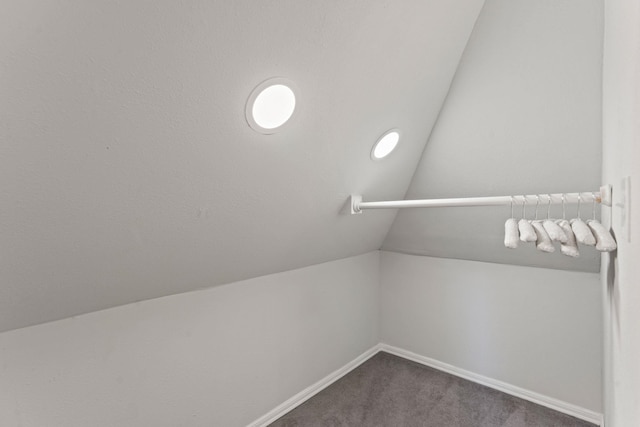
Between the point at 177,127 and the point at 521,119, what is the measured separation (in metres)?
1.67

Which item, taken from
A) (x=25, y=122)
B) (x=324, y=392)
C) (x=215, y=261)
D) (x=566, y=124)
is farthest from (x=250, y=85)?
(x=324, y=392)

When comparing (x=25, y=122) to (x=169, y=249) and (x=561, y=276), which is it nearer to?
(x=169, y=249)

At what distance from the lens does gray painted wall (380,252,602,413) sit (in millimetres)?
2277

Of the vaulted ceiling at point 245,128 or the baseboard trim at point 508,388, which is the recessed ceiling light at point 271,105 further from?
the baseboard trim at point 508,388

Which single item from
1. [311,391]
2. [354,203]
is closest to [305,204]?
[354,203]

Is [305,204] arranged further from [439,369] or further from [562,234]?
[439,369]

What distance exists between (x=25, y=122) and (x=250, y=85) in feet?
1.93

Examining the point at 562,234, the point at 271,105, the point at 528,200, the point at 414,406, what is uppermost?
the point at 271,105

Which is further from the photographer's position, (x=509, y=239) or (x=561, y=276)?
(x=561, y=276)

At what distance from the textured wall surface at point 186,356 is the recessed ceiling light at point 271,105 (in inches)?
40.7

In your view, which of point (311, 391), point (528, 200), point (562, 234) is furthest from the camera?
point (311, 391)

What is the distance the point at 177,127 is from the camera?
106cm

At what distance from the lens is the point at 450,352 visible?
111 inches

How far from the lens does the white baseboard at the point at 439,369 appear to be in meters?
2.25
